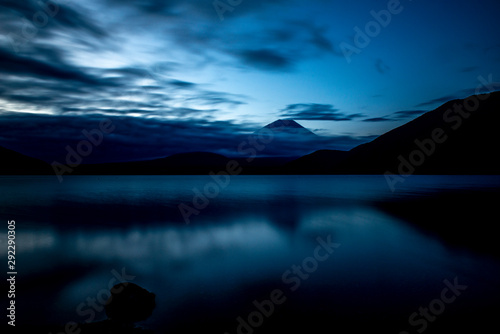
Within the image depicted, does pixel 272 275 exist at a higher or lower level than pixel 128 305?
lower

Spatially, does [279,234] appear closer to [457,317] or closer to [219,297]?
[219,297]

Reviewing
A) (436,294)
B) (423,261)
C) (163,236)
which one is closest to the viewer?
(436,294)

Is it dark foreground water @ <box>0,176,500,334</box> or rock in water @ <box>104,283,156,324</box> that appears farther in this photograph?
dark foreground water @ <box>0,176,500,334</box>

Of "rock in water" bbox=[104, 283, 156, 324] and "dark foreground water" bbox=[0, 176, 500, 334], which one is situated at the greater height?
"rock in water" bbox=[104, 283, 156, 324]

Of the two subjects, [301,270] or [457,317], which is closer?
[457,317]

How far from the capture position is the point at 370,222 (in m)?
25.4

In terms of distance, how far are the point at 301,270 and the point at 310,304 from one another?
369 cm

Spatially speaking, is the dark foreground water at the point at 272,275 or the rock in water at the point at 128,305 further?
the dark foreground water at the point at 272,275

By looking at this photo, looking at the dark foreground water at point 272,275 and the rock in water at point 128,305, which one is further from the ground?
the rock in water at point 128,305

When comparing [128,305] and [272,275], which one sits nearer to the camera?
[128,305]

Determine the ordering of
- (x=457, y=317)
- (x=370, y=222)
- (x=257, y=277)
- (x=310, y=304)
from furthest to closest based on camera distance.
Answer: (x=370, y=222)
(x=257, y=277)
(x=310, y=304)
(x=457, y=317)

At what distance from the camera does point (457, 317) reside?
7.89m

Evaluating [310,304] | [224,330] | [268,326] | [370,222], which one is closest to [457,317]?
[310,304]

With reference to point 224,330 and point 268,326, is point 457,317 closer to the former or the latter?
point 268,326
